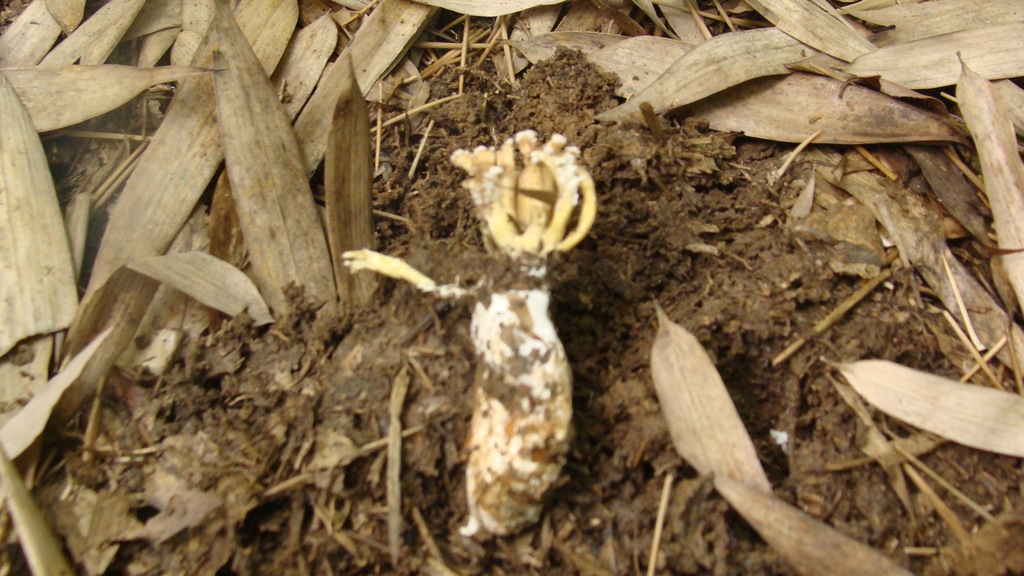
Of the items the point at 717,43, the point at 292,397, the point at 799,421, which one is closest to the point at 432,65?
the point at 717,43

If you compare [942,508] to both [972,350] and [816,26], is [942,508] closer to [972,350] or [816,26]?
[972,350]

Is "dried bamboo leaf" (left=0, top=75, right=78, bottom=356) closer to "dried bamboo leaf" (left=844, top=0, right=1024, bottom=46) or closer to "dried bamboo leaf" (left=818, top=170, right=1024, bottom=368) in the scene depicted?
"dried bamboo leaf" (left=818, top=170, right=1024, bottom=368)

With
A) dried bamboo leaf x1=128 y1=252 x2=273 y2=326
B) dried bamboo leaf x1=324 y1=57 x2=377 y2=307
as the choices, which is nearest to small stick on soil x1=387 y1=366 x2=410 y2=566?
dried bamboo leaf x1=324 y1=57 x2=377 y2=307

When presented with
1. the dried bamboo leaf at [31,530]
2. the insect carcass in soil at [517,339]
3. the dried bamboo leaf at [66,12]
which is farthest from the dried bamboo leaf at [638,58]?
the dried bamboo leaf at [31,530]

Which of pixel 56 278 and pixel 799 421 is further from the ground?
pixel 56 278

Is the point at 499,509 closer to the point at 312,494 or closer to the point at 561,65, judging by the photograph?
the point at 312,494

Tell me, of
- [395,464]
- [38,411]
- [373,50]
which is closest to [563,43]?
[373,50]

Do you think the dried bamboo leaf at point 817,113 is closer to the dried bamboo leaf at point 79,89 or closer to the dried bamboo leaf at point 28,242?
the dried bamboo leaf at point 79,89
